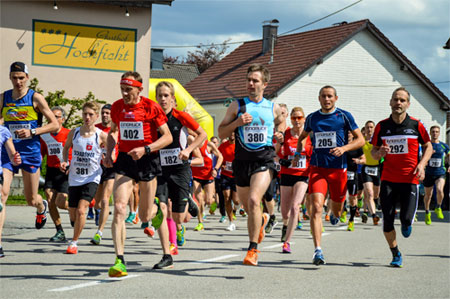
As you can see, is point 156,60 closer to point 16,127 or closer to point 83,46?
point 83,46

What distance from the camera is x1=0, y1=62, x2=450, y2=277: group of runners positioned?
27.2 feet

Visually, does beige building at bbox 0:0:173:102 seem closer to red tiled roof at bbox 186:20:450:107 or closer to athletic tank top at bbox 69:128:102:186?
red tiled roof at bbox 186:20:450:107

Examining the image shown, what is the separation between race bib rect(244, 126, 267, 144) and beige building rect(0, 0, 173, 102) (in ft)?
61.6

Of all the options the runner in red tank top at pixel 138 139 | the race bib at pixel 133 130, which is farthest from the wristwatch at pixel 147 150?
the race bib at pixel 133 130

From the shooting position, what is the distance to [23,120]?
9.98 metres

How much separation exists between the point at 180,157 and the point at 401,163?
3090mm

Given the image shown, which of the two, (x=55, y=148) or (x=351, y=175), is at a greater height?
(x=55, y=148)

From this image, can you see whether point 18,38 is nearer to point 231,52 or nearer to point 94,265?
point 94,265

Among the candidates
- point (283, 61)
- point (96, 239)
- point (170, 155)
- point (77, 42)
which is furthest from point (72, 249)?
point (283, 61)

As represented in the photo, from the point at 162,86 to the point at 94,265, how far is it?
93.1 inches

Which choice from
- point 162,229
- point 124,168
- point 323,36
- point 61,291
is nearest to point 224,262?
point 162,229

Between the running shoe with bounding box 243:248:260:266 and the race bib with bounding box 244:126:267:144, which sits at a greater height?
the race bib with bounding box 244:126:267:144

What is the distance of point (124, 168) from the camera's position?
8164 mm

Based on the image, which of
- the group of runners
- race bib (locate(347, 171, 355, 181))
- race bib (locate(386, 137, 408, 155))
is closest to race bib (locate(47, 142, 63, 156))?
the group of runners
